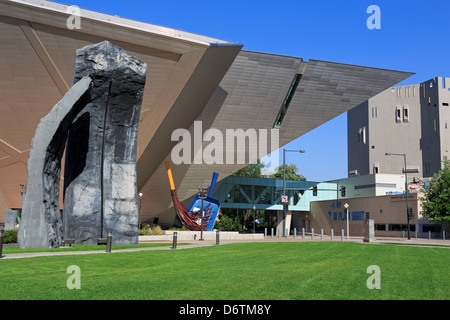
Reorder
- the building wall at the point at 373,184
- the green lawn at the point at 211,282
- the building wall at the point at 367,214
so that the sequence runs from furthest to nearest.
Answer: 1. the building wall at the point at 373,184
2. the building wall at the point at 367,214
3. the green lawn at the point at 211,282

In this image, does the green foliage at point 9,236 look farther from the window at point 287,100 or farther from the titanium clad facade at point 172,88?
the window at point 287,100

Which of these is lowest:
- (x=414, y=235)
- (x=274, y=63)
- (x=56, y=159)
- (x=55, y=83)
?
(x=414, y=235)

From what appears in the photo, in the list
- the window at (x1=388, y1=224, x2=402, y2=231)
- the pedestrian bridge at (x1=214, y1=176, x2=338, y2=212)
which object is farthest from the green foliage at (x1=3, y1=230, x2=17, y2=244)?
the window at (x1=388, y1=224, x2=402, y2=231)

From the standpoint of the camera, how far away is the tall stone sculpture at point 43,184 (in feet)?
51.3

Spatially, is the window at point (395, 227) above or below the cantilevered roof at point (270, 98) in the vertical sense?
below

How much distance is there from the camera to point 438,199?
1661 inches

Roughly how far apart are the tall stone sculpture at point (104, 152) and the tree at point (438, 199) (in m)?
33.3

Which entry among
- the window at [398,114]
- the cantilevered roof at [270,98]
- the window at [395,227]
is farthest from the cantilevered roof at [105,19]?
the window at [398,114]

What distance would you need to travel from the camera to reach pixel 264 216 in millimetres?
75312

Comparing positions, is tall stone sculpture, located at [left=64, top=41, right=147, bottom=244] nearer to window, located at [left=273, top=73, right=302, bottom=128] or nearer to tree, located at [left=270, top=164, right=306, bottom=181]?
window, located at [left=273, top=73, right=302, bottom=128]

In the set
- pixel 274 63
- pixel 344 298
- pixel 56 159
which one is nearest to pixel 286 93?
pixel 274 63
